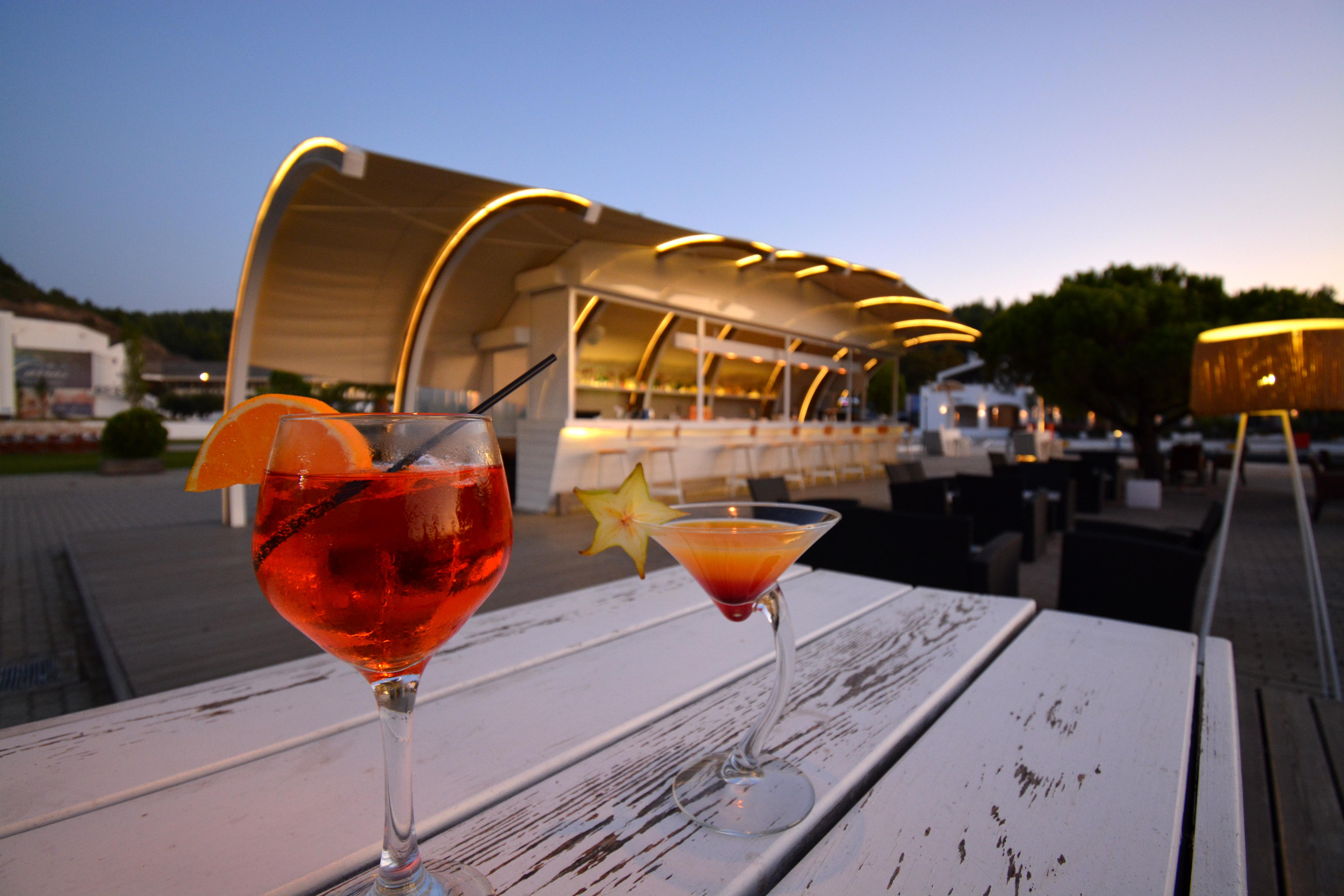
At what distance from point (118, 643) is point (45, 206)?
77977 millimetres

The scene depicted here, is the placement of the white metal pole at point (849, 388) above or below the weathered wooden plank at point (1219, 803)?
above

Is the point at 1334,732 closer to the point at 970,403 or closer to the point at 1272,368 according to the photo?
the point at 1272,368

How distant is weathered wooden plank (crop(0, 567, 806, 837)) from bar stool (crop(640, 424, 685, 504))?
696 centimetres

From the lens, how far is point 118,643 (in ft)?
9.73

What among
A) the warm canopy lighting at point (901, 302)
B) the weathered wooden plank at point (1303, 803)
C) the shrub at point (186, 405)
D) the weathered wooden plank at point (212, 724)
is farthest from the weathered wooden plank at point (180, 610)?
the shrub at point (186, 405)

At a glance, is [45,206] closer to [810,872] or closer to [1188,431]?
[810,872]

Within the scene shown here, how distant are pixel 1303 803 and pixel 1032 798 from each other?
1.03m

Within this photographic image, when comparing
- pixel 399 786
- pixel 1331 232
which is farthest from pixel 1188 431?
pixel 399 786

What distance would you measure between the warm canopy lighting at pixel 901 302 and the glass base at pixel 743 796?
1171cm

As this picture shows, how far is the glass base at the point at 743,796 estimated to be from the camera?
536 mm

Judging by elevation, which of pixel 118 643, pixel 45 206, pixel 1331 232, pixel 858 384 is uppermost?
pixel 45 206

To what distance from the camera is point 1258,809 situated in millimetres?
1439

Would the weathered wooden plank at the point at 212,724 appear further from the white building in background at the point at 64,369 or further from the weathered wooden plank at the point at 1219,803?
the white building in background at the point at 64,369

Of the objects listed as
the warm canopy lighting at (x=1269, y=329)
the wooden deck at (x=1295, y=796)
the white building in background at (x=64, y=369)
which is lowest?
the wooden deck at (x=1295, y=796)
